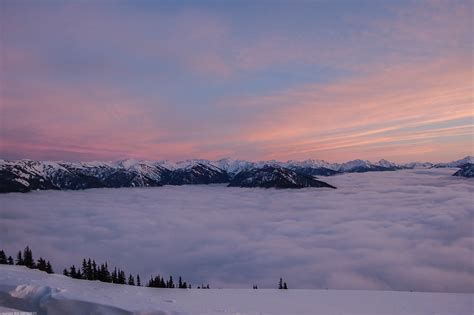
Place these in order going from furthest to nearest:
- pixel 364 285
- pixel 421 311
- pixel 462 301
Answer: pixel 364 285 < pixel 462 301 < pixel 421 311

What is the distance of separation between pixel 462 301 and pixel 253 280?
12755 centimetres

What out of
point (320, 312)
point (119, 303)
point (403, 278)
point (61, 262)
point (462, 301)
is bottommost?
→ point (403, 278)

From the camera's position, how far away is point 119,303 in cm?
2747

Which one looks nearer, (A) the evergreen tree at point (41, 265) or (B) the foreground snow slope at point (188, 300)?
(B) the foreground snow slope at point (188, 300)

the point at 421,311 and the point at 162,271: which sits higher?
the point at 421,311

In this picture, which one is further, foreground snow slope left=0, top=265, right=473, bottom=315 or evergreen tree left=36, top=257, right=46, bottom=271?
evergreen tree left=36, top=257, right=46, bottom=271

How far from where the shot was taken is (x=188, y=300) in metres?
42.9

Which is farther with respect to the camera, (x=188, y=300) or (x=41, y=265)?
(x=41, y=265)

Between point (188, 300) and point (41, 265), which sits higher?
point (188, 300)

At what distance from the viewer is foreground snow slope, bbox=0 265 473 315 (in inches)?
1051

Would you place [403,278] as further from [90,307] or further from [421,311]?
[90,307]

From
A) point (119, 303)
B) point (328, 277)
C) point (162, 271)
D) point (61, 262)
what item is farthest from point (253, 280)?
point (119, 303)

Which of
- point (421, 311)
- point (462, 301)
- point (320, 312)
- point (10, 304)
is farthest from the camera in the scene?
point (462, 301)

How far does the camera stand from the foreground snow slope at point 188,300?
26703mm
